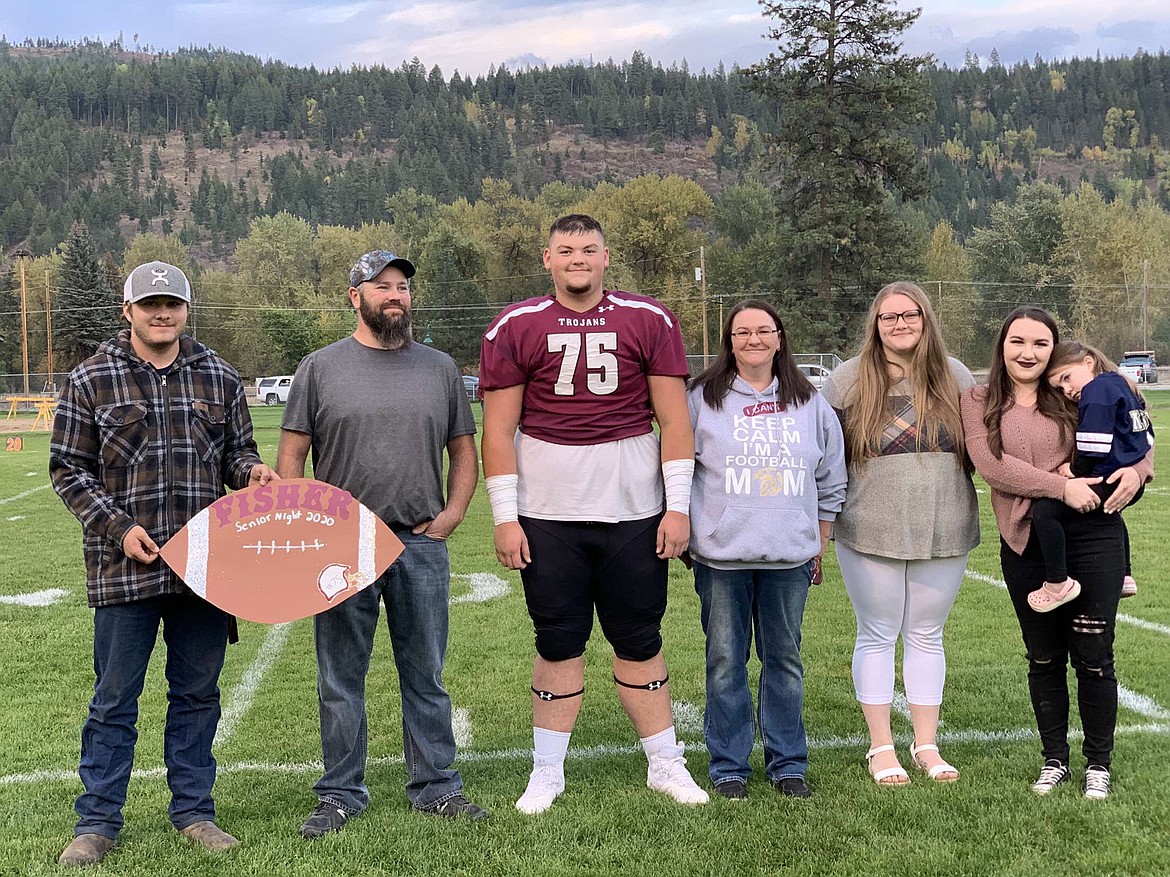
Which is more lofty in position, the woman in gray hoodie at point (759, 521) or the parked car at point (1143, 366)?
the woman in gray hoodie at point (759, 521)

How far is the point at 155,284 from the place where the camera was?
3.67 metres

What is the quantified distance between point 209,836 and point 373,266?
205cm

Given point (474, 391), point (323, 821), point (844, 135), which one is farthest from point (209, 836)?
point (844, 135)

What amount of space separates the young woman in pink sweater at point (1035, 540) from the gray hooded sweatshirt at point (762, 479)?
0.57 m

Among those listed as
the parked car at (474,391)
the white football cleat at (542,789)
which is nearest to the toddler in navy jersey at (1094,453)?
the white football cleat at (542,789)

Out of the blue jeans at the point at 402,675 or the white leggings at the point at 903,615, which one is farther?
the white leggings at the point at 903,615

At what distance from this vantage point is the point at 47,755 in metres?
4.81

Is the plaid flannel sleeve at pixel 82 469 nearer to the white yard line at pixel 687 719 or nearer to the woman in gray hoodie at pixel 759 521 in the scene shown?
the woman in gray hoodie at pixel 759 521

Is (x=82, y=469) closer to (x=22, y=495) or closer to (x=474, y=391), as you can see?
(x=22, y=495)

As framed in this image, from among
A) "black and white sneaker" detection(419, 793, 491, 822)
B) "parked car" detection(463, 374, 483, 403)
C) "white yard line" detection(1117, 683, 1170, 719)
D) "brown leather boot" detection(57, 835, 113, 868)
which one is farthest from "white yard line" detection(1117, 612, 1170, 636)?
"brown leather boot" detection(57, 835, 113, 868)

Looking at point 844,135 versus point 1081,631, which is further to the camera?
point 844,135

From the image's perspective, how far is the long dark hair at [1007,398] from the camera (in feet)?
13.3

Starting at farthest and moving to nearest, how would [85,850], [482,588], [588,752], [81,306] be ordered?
1. [81,306]
2. [482,588]
3. [588,752]
4. [85,850]

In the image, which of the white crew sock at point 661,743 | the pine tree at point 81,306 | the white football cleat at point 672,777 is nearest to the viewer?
the white football cleat at point 672,777
